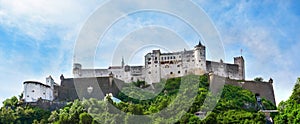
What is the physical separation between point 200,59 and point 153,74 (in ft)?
17.8

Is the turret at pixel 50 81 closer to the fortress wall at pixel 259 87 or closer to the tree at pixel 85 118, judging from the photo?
the tree at pixel 85 118

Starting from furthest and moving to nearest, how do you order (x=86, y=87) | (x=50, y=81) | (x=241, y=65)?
1. (x=241, y=65)
2. (x=50, y=81)
3. (x=86, y=87)

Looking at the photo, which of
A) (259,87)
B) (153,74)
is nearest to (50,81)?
(153,74)

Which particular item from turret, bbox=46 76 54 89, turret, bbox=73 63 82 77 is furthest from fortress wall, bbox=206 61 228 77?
turret, bbox=46 76 54 89

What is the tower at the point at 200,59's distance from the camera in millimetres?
51000

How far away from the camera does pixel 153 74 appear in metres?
52.5

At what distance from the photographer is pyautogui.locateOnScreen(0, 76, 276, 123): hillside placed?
3117cm

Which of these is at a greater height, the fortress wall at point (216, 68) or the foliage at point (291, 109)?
the fortress wall at point (216, 68)

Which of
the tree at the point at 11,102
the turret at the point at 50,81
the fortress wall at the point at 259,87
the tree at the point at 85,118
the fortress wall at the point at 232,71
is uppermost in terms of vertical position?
the fortress wall at the point at 232,71

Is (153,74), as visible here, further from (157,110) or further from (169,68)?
(157,110)

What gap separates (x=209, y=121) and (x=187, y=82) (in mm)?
16447

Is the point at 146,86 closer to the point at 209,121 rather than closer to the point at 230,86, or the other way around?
the point at 230,86

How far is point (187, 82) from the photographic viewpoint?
47406mm

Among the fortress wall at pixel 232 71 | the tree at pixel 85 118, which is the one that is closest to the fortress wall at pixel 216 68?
the fortress wall at pixel 232 71
